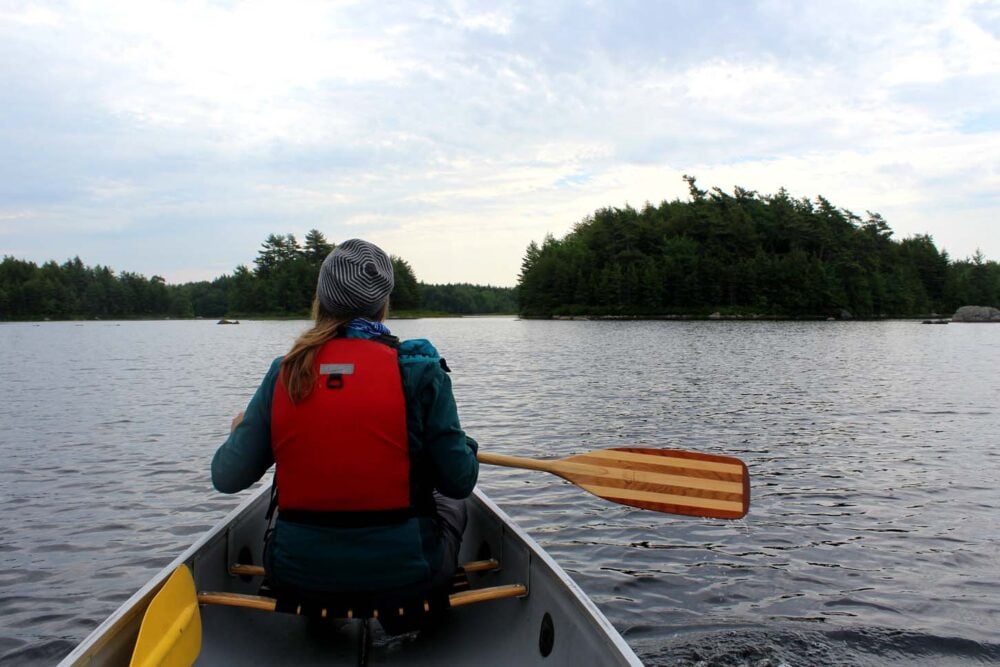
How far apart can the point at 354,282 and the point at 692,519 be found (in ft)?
20.7

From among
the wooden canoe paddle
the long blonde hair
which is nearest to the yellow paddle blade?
the long blonde hair

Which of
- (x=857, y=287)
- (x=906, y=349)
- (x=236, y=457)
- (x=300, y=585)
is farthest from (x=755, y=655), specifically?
(x=857, y=287)

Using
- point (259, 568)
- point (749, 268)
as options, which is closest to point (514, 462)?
point (259, 568)

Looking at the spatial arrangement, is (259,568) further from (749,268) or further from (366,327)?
(749,268)

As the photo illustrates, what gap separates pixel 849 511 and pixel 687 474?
4.64 metres

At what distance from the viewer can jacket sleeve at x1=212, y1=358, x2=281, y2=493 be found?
9.36 feet

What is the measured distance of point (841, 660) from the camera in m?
5.00

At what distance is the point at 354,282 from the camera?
2.97 m

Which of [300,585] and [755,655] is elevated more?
[300,585]

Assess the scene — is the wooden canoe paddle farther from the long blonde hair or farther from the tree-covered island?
the tree-covered island

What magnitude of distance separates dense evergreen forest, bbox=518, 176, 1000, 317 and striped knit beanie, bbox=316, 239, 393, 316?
102 meters

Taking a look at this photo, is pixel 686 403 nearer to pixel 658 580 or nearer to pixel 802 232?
pixel 658 580

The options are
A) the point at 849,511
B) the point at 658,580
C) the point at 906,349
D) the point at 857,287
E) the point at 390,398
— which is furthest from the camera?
the point at 857,287

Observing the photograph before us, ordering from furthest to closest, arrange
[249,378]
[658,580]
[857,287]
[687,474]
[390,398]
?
[857,287]
[249,378]
[658,580]
[687,474]
[390,398]
